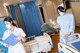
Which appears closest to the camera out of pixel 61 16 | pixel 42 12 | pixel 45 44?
pixel 61 16

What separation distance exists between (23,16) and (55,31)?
163 centimetres

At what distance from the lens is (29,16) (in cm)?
550

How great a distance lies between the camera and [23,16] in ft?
17.7

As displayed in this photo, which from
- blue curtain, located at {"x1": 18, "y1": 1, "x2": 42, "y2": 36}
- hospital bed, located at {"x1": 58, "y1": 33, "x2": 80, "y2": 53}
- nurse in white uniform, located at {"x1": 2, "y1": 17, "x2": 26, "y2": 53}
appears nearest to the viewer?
hospital bed, located at {"x1": 58, "y1": 33, "x2": 80, "y2": 53}

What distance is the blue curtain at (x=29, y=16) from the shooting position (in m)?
5.42

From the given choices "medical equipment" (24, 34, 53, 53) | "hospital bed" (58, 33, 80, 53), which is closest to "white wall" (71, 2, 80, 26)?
"medical equipment" (24, 34, 53, 53)

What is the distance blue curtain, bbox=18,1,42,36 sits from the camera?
213 inches

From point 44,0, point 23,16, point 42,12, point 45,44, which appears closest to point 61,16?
point 45,44

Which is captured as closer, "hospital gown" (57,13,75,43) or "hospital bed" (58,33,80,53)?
"hospital bed" (58,33,80,53)

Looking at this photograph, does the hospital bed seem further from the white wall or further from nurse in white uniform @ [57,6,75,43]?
the white wall

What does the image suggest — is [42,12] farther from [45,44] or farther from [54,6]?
[45,44]

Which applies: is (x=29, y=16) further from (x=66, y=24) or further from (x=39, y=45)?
(x=66, y=24)

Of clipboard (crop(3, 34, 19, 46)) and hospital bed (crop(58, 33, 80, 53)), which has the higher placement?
clipboard (crop(3, 34, 19, 46))

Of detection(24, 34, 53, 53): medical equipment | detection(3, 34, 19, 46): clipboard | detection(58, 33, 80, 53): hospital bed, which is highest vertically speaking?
detection(3, 34, 19, 46): clipboard
